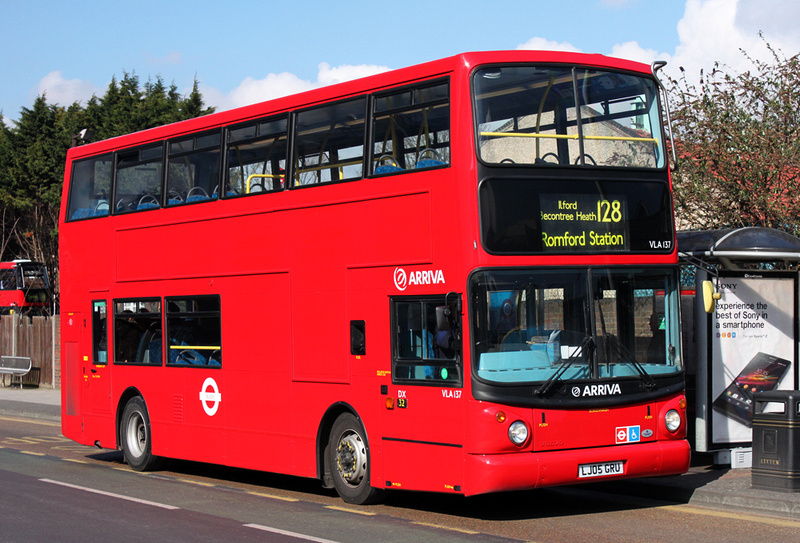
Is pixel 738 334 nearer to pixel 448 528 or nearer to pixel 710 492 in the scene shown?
pixel 710 492

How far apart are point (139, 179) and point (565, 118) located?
23.2ft

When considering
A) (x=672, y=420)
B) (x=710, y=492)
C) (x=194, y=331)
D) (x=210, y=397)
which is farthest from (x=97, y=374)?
(x=710, y=492)

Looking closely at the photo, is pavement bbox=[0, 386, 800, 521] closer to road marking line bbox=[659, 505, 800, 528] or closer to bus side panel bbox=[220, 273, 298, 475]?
road marking line bbox=[659, 505, 800, 528]

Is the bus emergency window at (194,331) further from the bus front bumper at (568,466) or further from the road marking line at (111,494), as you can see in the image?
the bus front bumper at (568,466)

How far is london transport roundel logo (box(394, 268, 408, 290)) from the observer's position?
10.1 meters

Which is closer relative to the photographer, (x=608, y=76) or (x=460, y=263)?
(x=460, y=263)

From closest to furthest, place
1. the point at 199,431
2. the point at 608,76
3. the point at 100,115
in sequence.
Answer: the point at 608,76
the point at 199,431
the point at 100,115

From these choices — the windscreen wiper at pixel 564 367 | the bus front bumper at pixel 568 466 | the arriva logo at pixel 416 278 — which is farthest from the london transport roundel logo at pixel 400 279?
the bus front bumper at pixel 568 466

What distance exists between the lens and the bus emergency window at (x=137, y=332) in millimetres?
14102

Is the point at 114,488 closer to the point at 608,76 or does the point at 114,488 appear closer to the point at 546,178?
the point at 546,178

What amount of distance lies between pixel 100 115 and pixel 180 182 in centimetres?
3677

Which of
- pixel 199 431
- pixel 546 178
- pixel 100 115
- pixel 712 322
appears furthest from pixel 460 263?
pixel 100 115

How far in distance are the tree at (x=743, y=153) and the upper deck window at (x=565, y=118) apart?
5.74 m

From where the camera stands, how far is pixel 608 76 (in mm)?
10203
